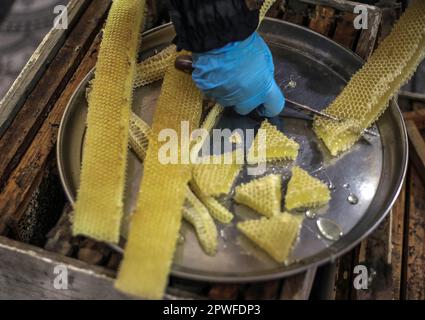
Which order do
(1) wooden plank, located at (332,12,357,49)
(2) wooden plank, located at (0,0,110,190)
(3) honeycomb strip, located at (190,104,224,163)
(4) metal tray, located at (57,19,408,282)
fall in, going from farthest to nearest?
(1) wooden plank, located at (332,12,357,49) → (2) wooden plank, located at (0,0,110,190) → (3) honeycomb strip, located at (190,104,224,163) → (4) metal tray, located at (57,19,408,282)

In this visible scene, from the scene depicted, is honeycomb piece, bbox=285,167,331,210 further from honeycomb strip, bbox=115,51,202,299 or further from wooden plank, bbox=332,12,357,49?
wooden plank, bbox=332,12,357,49

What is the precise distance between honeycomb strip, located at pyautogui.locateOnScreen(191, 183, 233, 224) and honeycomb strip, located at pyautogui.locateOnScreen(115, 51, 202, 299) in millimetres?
78

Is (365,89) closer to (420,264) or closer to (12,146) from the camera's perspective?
(420,264)

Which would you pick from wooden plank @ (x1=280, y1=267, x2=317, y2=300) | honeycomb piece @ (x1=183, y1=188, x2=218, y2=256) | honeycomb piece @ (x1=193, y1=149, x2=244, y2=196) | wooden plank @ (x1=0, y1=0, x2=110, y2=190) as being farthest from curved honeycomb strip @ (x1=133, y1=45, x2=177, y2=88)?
wooden plank @ (x1=280, y1=267, x2=317, y2=300)

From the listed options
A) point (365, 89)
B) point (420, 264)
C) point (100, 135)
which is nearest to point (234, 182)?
point (100, 135)

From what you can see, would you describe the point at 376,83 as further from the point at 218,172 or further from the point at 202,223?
the point at 202,223

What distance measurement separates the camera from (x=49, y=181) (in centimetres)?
181

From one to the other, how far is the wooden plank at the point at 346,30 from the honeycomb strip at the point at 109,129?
0.92 m

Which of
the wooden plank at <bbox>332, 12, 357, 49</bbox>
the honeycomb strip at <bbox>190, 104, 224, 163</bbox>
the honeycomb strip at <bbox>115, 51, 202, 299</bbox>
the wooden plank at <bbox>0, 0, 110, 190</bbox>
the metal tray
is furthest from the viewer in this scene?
the wooden plank at <bbox>332, 12, 357, 49</bbox>

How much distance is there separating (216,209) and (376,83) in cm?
83

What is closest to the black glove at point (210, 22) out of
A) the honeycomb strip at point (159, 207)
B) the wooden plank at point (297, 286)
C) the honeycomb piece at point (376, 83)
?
the honeycomb strip at point (159, 207)

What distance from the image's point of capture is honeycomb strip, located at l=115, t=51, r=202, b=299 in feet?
4.50

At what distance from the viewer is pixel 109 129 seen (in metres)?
1.66

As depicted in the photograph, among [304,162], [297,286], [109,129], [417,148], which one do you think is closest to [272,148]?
[304,162]
